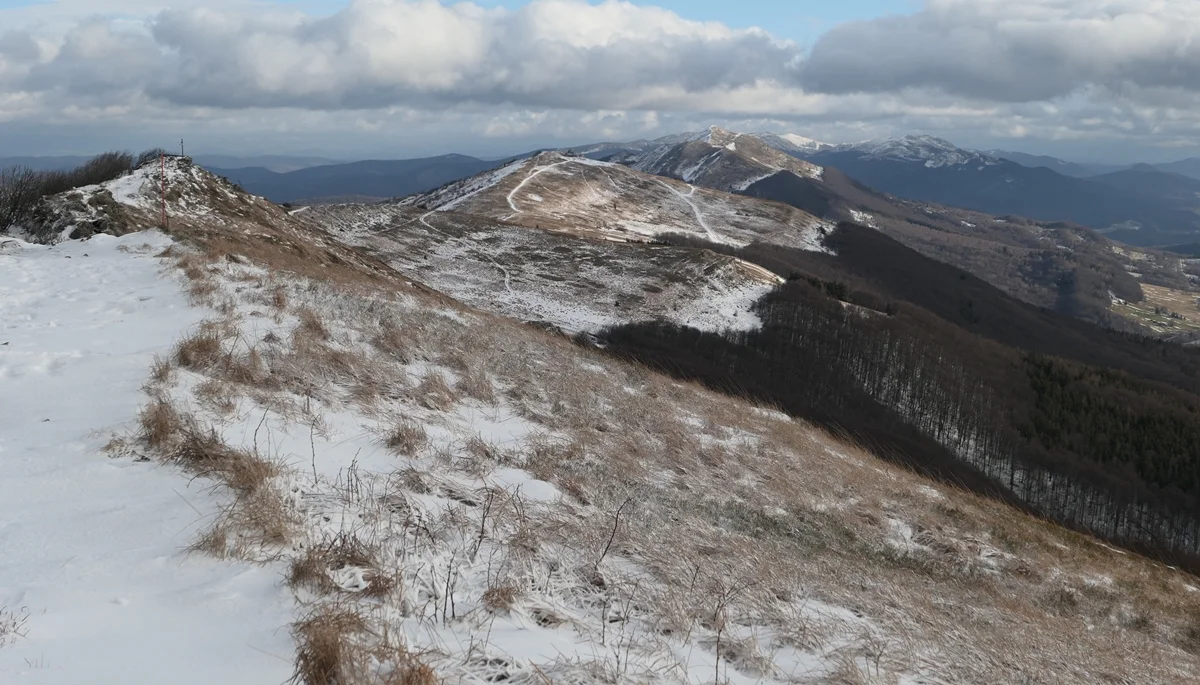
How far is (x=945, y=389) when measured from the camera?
2542 inches

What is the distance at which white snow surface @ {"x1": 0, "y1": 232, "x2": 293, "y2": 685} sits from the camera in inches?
152

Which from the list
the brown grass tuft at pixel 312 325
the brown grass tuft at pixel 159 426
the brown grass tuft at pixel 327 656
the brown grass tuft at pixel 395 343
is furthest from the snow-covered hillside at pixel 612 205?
the brown grass tuft at pixel 327 656

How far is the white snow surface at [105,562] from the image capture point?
12.6 ft

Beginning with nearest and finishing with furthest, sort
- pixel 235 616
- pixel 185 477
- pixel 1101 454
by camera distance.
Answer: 1. pixel 235 616
2. pixel 185 477
3. pixel 1101 454

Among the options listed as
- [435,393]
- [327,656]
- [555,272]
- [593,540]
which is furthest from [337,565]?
[555,272]

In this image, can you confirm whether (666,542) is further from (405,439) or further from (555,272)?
(555,272)

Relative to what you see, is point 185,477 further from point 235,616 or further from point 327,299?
point 327,299

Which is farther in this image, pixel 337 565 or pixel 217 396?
pixel 217 396

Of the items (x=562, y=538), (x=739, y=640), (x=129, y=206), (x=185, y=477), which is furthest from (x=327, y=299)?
(x=129, y=206)

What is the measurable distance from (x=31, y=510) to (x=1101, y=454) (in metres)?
79.3

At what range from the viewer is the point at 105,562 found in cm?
480

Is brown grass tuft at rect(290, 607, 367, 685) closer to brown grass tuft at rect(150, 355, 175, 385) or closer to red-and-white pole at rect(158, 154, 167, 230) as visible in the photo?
brown grass tuft at rect(150, 355, 175, 385)

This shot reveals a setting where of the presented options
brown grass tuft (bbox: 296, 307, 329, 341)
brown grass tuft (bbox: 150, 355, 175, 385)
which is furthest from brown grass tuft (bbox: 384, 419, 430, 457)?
brown grass tuft (bbox: 296, 307, 329, 341)

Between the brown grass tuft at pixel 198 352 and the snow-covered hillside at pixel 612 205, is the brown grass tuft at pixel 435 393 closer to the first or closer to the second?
the brown grass tuft at pixel 198 352
